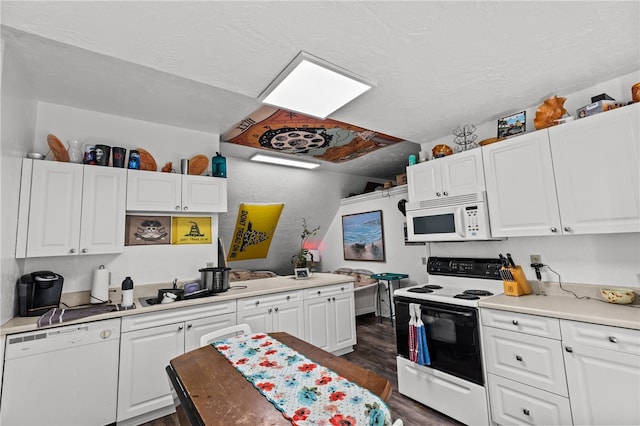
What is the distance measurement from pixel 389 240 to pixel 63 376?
450 centimetres

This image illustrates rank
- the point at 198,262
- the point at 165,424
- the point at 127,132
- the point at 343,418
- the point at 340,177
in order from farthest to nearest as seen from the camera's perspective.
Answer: the point at 340,177, the point at 198,262, the point at 127,132, the point at 165,424, the point at 343,418

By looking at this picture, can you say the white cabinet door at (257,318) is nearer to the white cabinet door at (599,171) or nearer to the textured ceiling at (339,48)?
the textured ceiling at (339,48)

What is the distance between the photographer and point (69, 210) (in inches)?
Answer: 90.3

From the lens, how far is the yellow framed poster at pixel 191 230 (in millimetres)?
2984

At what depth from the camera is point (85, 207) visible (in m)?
2.37

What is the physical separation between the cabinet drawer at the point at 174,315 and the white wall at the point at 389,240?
10.4ft

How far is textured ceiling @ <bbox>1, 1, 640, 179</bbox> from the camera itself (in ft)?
4.52

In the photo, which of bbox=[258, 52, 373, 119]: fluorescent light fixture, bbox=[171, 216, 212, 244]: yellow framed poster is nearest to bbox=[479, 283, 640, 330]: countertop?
bbox=[258, 52, 373, 119]: fluorescent light fixture

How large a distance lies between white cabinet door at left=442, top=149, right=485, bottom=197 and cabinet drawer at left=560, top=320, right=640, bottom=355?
121cm

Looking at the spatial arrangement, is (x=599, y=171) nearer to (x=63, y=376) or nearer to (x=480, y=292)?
(x=480, y=292)

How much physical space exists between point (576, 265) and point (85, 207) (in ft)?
13.2

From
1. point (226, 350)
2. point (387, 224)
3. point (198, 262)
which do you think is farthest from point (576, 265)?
point (198, 262)

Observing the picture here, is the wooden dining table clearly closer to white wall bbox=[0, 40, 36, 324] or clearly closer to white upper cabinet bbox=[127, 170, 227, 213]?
white wall bbox=[0, 40, 36, 324]

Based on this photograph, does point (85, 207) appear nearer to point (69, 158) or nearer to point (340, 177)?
point (69, 158)
